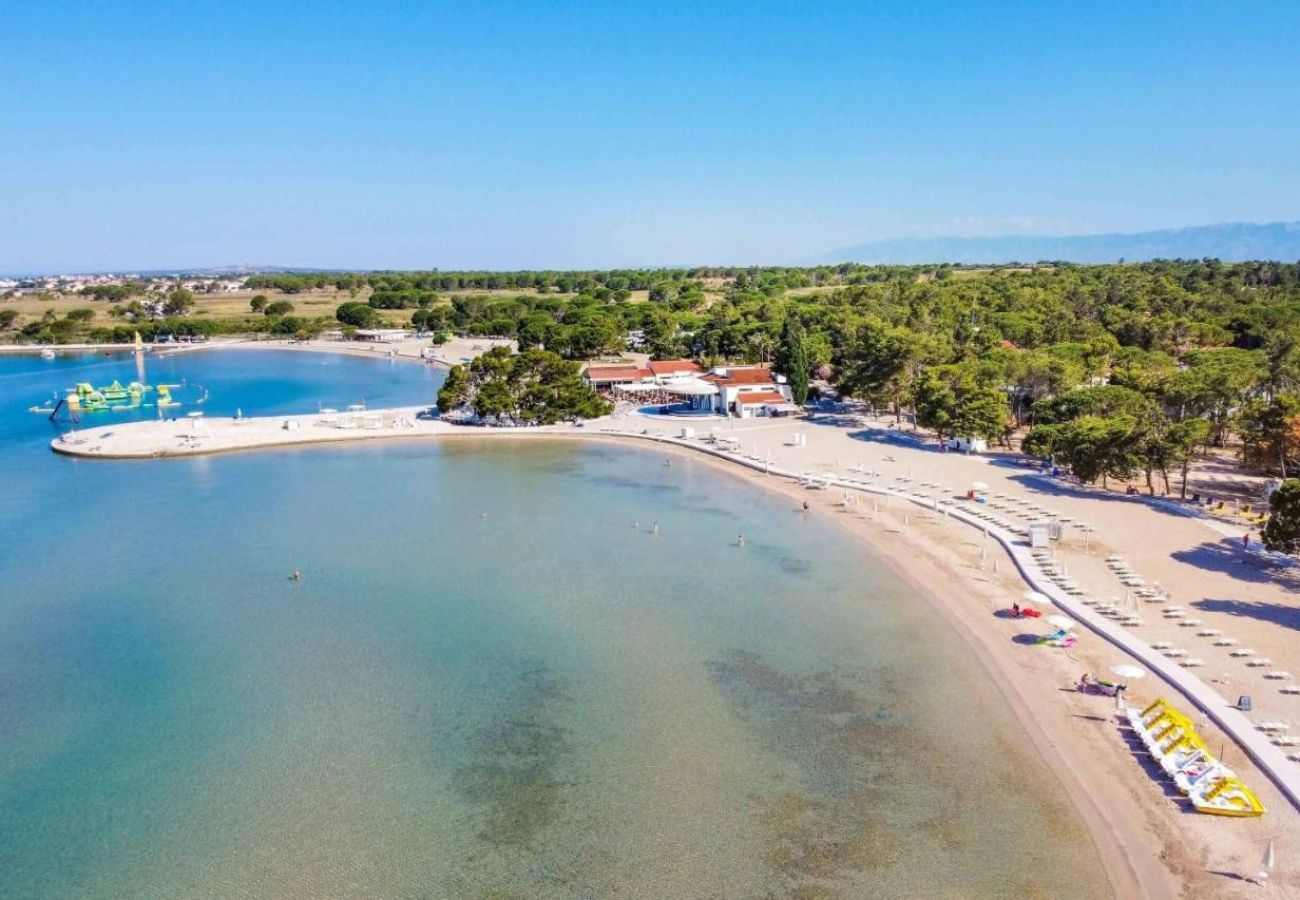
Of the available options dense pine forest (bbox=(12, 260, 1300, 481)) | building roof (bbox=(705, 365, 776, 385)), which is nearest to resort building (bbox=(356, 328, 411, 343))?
dense pine forest (bbox=(12, 260, 1300, 481))

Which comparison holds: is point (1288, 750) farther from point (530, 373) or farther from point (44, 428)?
point (44, 428)

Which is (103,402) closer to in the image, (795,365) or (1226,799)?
(795,365)

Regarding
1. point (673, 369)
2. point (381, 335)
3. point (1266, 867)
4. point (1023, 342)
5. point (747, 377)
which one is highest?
point (1023, 342)

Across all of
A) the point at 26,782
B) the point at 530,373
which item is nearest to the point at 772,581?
the point at 26,782

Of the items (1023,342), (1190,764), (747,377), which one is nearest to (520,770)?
(1190,764)

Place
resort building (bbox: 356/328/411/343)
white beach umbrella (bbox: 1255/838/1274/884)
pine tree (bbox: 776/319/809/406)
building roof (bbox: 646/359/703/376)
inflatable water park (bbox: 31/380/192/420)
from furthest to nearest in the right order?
1. resort building (bbox: 356/328/411/343)
2. building roof (bbox: 646/359/703/376)
3. inflatable water park (bbox: 31/380/192/420)
4. pine tree (bbox: 776/319/809/406)
5. white beach umbrella (bbox: 1255/838/1274/884)

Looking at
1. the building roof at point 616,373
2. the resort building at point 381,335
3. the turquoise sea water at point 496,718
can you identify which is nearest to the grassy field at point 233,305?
the resort building at point 381,335

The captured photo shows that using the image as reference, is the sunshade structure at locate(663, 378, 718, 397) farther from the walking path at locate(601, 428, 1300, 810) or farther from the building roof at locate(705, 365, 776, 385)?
the walking path at locate(601, 428, 1300, 810)
